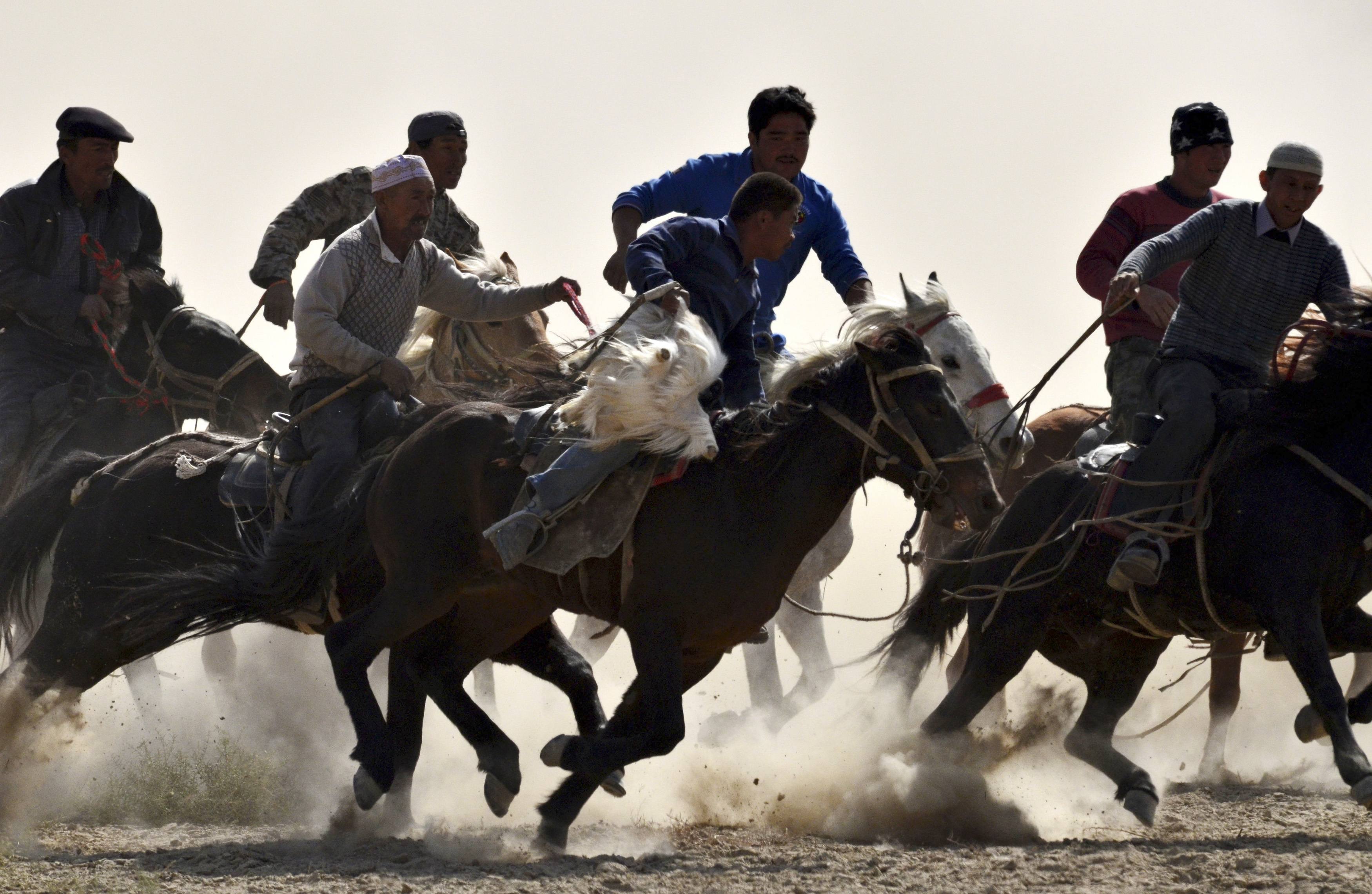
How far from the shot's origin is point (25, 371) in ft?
27.3

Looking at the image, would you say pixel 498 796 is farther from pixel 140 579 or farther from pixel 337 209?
pixel 337 209

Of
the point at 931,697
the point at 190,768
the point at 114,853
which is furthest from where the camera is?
the point at 931,697

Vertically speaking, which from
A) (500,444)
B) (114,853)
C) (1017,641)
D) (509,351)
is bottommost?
(114,853)

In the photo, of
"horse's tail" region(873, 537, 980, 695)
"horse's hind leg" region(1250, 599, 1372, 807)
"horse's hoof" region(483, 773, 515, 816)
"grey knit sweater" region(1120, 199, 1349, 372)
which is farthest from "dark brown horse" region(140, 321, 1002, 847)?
"horse's tail" region(873, 537, 980, 695)

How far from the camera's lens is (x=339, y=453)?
22.1ft

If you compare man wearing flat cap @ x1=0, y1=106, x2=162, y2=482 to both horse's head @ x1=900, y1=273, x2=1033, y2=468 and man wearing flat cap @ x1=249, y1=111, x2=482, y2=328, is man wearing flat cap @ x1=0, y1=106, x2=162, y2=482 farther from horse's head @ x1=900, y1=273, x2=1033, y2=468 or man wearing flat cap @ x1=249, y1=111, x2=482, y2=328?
horse's head @ x1=900, y1=273, x2=1033, y2=468

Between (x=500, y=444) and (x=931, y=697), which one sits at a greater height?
(x=500, y=444)

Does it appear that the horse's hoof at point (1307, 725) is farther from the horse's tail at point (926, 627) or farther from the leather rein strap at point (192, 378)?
the leather rein strap at point (192, 378)

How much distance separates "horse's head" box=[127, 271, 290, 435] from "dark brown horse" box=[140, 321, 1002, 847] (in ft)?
8.30

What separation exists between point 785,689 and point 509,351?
353cm

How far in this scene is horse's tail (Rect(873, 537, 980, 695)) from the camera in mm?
7391

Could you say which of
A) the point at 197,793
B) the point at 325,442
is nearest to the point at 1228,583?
the point at 325,442

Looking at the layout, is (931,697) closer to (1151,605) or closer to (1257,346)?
(1151,605)

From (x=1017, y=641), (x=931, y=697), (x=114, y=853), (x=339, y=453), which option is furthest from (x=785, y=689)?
(x=114, y=853)
